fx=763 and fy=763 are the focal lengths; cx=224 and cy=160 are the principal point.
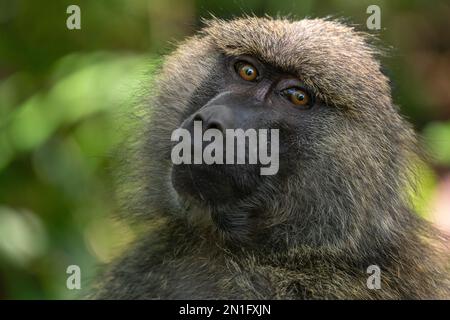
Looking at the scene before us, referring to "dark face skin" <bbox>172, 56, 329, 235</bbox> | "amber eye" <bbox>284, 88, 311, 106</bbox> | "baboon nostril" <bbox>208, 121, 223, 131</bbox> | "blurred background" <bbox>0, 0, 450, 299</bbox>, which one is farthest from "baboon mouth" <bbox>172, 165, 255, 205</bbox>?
"blurred background" <bbox>0, 0, 450, 299</bbox>

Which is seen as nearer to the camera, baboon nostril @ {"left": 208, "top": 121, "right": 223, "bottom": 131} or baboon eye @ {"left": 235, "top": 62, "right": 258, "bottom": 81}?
baboon nostril @ {"left": 208, "top": 121, "right": 223, "bottom": 131}

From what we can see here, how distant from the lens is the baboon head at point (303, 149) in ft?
9.22

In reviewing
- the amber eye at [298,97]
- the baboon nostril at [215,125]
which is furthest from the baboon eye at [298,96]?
the baboon nostril at [215,125]

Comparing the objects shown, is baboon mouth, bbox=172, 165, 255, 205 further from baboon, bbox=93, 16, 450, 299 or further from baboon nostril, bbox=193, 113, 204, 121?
baboon nostril, bbox=193, 113, 204, 121

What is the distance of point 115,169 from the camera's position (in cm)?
343

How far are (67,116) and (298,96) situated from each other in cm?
225

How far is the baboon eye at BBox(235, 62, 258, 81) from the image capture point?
9.82 feet

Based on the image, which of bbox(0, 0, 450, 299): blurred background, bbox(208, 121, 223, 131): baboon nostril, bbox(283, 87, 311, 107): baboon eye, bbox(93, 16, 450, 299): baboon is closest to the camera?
bbox(208, 121, 223, 131): baboon nostril

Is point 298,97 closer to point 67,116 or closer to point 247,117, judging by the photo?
point 247,117

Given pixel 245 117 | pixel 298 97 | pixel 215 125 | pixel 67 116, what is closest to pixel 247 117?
pixel 245 117

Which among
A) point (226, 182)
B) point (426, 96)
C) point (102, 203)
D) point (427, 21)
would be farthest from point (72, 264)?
point (427, 21)

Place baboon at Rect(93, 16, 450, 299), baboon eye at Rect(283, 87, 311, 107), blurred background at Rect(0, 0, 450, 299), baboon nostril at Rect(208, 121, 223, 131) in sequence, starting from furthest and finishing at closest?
blurred background at Rect(0, 0, 450, 299) → baboon eye at Rect(283, 87, 311, 107) → baboon at Rect(93, 16, 450, 299) → baboon nostril at Rect(208, 121, 223, 131)

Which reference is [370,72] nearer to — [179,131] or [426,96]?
[179,131]

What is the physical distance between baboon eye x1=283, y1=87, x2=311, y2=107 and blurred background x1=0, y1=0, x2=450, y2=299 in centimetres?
147
